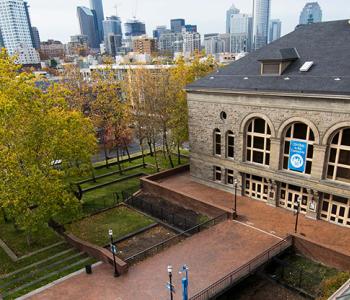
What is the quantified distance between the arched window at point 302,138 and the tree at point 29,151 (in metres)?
16.7

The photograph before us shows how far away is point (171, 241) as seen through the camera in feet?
74.2

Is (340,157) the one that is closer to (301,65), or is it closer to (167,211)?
(301,65)

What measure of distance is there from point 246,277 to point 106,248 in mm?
10283

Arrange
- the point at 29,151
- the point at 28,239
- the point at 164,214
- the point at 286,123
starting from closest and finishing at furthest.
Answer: the point at 29,151, the point at 28,239, the point at 286,123, the point at 164,214

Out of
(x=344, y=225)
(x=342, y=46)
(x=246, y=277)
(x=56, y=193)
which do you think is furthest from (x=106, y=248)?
(x=342, y=46)

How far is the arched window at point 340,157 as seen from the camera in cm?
2133

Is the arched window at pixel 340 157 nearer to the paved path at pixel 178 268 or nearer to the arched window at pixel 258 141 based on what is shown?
the arched window at pixel 258 141

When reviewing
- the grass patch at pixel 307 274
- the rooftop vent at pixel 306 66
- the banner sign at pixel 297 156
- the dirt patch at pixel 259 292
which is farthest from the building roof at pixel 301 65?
the dirt patch at pixel 259 292

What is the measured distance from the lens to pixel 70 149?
24.2 metres

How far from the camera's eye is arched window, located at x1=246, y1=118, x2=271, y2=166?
1006 inches

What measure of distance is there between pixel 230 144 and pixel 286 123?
20.9 feet

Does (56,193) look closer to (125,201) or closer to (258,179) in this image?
(125,201)

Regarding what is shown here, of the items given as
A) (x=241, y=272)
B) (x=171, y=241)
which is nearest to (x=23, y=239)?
(x=171, y=241)


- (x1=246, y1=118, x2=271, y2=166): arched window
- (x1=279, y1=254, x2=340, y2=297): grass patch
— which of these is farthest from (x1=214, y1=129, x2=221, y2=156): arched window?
(x1=279, y1=254, x2=340, y2=297): grass patch
